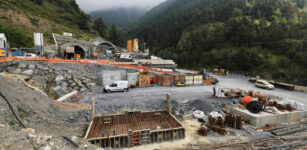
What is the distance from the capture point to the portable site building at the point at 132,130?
976 cm

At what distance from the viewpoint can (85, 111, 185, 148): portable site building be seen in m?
9.76

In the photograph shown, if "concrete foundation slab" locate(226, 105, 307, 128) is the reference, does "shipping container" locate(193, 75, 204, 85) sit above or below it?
above

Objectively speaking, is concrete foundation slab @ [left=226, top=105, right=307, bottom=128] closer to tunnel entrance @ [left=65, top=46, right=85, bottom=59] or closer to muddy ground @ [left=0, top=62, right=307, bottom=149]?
muddy ground @ [left=0, top=62, right=307, bottom=149]

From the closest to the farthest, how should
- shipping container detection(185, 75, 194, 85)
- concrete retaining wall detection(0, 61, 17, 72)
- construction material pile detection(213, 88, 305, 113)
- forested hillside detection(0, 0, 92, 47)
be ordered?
construction material pile detection(213, 88, 305, 113)
concrete retaining wall detection(0, 61, 17, 72)
shipping container detection(185, 75, 194, 85)
forested hillside detection(0, 0, 92, 47)

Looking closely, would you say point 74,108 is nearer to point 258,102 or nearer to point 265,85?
point 258,102

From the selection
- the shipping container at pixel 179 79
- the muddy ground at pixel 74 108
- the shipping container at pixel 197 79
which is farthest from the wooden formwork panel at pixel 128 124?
the shipping container at pixel 197 79

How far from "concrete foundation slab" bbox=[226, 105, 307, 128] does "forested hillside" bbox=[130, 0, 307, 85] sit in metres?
25.2

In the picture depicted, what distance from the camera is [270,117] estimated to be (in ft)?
43.0

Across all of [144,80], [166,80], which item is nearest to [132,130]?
[144,80]

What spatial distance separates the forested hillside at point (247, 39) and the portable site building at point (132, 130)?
37.0m

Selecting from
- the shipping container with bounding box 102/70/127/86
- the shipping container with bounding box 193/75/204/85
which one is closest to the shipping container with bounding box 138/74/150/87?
the shipping container with bounding box 102/70/127/86

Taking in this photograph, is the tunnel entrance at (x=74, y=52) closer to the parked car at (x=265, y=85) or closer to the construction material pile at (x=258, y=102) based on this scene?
the construction material pile at (x=258, y=102)

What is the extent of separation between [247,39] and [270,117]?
53118 millimetres

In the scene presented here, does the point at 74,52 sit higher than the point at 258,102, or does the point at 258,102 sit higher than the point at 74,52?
the point at 74,52
